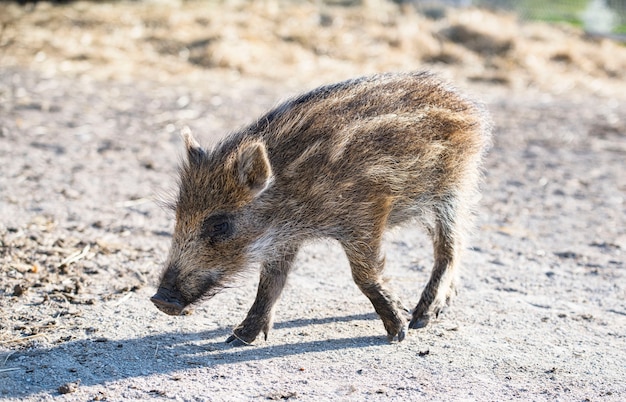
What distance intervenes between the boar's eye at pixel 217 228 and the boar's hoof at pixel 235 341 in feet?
1.58

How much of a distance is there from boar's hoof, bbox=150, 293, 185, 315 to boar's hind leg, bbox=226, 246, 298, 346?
357 mm

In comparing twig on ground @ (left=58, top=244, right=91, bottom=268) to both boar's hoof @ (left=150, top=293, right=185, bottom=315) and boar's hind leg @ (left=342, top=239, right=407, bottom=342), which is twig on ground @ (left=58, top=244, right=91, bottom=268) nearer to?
boar's hoof @ (left=150, top=293, right=185, bottom=315)

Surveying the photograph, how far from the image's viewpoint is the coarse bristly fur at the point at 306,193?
4184 millimetres

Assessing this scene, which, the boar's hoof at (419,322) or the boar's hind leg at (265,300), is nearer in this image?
the boar's hind leg at (265,300)

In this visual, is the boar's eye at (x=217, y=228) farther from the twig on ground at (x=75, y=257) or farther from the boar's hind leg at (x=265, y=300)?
the twig on ground at (x=75, y=257)


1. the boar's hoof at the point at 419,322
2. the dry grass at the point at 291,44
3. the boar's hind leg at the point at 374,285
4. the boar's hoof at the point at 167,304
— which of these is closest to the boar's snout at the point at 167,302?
the boar's hoof at the point at 167,304

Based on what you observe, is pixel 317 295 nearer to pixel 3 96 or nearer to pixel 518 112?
pixel 3 96

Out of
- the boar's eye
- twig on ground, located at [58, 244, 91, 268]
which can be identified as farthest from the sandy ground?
the boar's eye

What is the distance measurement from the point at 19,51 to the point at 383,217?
25.9 feet

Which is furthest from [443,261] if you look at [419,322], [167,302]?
[167,302]

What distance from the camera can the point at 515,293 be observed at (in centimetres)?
500

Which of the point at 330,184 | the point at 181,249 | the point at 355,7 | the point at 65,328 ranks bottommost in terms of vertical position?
the point at 355,7

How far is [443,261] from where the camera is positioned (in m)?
4.80

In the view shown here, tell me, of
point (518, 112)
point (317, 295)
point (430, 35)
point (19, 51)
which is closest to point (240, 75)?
point (19, 51)
